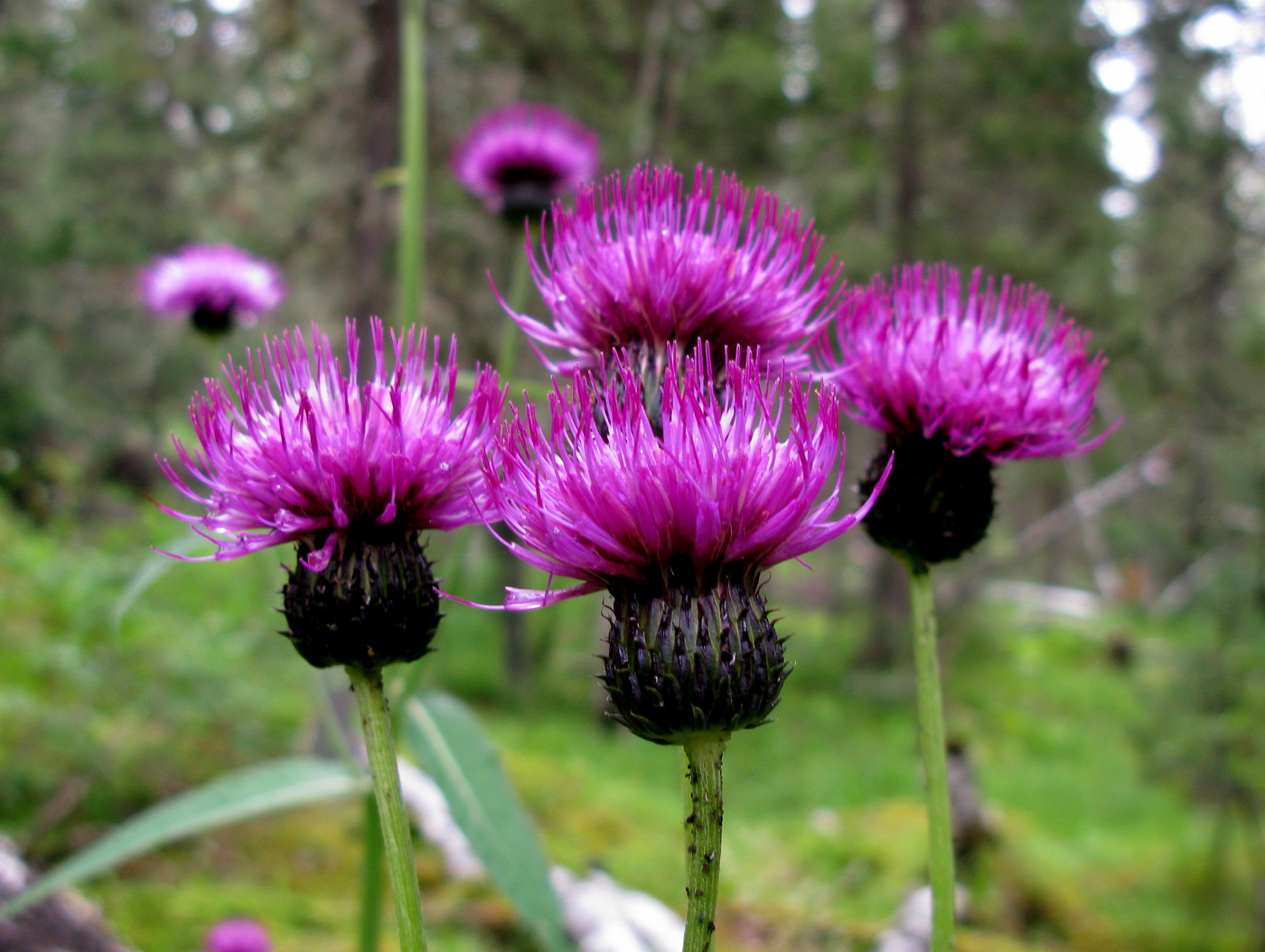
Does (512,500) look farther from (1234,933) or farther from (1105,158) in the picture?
(1105,158)

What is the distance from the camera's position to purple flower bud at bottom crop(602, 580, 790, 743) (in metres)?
1.23

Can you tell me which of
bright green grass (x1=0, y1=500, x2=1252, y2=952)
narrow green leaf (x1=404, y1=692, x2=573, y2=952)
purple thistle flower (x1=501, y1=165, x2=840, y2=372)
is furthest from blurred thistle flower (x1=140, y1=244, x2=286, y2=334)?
purple thistle flower (x1=501, y1=165, x2=840, y2=372)

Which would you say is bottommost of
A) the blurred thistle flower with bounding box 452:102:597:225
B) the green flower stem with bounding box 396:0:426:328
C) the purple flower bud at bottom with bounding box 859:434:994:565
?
the purple flower bud at bottom with bounding box 859:434:994:565

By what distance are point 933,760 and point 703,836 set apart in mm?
577

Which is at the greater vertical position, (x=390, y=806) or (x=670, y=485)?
(x=670, y=485)

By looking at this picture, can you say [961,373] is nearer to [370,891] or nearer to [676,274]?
[676,274]

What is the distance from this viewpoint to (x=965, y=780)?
5.59 meters

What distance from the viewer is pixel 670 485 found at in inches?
47.7

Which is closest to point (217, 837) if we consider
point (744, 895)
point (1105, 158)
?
point (744, 895)

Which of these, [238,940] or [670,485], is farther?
[238,940]

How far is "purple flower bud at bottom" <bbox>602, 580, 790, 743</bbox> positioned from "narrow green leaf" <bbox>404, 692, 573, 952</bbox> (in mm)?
1065

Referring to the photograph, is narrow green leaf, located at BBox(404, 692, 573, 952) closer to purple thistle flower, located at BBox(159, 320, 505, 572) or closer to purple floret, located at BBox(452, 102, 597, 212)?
purple thistle flower, located at BBox(159, 320, 505, 572)

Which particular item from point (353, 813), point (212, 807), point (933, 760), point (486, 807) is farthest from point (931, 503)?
point (353, 813)

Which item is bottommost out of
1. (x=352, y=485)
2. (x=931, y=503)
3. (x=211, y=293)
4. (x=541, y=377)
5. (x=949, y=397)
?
(x=352, y=485)
